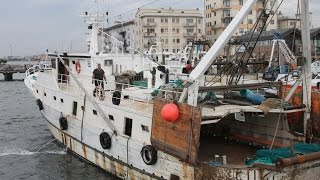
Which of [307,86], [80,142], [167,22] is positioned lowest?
[80,142]

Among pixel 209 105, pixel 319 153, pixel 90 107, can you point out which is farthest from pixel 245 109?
pixel 90 107

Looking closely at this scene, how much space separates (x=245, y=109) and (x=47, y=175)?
32.8 feet

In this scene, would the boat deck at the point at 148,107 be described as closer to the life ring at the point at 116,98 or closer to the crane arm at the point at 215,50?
the life ring at the point at 116,98

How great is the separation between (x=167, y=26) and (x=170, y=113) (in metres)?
81.8

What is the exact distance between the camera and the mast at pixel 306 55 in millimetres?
12375

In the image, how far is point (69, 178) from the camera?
17.1m

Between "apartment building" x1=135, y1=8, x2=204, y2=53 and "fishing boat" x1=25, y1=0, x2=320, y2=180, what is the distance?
6801 centimetres

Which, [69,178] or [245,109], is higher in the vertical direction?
[245,109]

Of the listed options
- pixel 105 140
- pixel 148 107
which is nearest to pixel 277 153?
pixel 148 107

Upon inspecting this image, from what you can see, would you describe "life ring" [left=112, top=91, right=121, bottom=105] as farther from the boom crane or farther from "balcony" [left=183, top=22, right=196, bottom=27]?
"balcony" [left=183, top=22, right=196, bottom=27]

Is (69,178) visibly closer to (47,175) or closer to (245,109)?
(47,175)

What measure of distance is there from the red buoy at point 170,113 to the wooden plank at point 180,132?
0.46ft

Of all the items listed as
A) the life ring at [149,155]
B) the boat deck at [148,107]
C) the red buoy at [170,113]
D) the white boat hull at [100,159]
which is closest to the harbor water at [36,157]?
the white boat hull at [100,159]

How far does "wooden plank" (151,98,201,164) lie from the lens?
36.6ft
